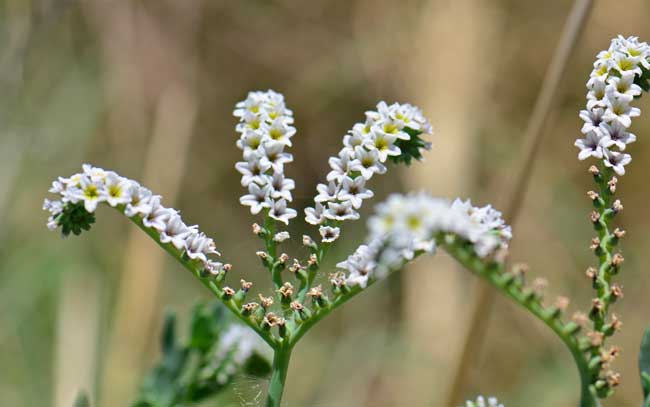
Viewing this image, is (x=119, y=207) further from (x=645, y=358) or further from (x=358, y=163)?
(x=645, y=358)

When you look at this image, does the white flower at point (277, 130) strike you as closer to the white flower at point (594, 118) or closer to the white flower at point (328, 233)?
the white flower at point (328, 233)

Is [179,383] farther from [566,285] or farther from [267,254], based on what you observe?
[566,285]

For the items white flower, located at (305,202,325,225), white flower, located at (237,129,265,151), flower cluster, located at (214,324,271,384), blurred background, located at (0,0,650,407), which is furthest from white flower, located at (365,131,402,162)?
blurred background, located at (0,0,650,407)

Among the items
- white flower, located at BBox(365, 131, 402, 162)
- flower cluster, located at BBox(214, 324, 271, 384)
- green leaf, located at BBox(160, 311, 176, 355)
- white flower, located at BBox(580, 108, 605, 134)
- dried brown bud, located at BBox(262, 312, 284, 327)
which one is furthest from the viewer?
green leaf, located at BBox(160, 311, 176, 355)

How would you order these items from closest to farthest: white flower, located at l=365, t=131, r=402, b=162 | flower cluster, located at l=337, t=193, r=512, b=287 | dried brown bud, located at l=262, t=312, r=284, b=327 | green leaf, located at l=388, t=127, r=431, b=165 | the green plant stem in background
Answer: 1. flower cluster, located at l=337, t=193, r=512, b=287
2. the green plant stem in background
3. dried brown bud, located at l=262, t=312, r=284, b=327
4. white flower, located at l=365, t=131, r=402, b=162
5. green leaf, located at l=388, t=127, r=431, b=165

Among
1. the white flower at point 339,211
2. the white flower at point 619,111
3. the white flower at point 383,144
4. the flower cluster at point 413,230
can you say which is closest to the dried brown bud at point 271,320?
the flower cluster at point 413,230

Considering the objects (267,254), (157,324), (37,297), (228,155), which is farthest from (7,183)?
(228,155)

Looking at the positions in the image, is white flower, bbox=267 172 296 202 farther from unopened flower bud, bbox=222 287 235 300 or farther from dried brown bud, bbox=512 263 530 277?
dried brown bud, bbox=512 263 530 277

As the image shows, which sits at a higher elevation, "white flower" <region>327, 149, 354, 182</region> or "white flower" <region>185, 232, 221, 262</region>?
"white flower" <region>327, 149, 354, 182</region>
